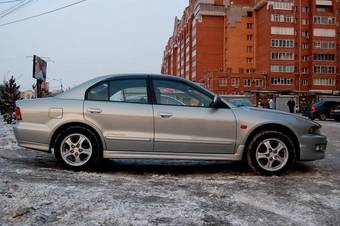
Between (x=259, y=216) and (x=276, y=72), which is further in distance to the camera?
(x=276, y=72)

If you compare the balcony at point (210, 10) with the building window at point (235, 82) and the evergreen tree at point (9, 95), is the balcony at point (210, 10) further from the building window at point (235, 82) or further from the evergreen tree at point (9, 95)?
the evergreen tree at point (9, 95)

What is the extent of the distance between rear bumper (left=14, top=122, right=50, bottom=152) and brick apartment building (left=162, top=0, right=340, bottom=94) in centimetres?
8425

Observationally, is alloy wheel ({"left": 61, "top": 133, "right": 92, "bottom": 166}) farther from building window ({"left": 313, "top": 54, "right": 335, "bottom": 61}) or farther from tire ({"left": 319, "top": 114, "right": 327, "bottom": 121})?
building window ({"left": 313, "top": 54, "right": 335, "bottom": 61})

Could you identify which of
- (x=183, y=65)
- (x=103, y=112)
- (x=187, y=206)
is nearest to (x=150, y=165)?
(x=103, y=112)

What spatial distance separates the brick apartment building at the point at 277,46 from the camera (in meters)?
92.2

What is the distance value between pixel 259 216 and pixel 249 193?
3.04ft

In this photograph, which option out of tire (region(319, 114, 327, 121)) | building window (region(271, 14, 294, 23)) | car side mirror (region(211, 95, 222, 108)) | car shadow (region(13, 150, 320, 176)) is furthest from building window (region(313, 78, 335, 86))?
car side mirror (region(211, 95, 222, 108))

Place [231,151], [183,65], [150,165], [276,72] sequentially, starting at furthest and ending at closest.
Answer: [183,65], [276,72], [150,165], [231,151]

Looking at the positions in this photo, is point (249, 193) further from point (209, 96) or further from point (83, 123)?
point (83, 123)

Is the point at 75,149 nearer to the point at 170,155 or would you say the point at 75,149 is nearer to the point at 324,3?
the point at 170,155

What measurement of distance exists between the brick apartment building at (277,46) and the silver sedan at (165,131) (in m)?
83.9

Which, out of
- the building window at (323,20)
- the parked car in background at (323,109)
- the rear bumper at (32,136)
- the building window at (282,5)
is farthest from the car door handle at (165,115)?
the building window at (323,20)

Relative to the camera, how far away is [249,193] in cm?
527

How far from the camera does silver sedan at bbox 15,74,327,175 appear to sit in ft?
21.1
